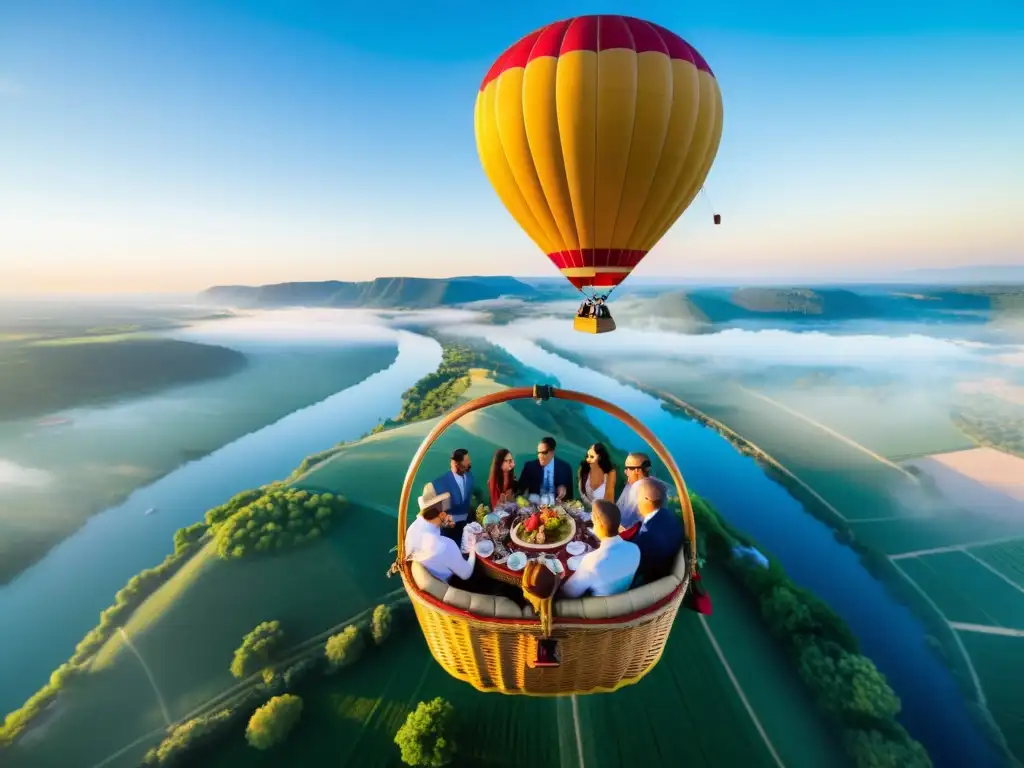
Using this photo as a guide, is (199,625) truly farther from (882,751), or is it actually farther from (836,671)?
(882,751)

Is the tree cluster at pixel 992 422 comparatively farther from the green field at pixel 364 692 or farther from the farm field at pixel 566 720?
the farm field at pixel 566 720

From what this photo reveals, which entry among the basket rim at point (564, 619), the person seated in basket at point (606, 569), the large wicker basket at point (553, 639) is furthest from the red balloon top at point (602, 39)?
the basket rim at point (564, 619)

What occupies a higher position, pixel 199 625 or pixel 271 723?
pixel 271 723

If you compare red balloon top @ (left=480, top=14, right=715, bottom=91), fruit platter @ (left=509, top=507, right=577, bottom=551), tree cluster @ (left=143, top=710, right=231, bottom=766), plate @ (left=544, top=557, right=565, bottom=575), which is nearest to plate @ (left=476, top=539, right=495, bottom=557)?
fruit platter @ (left=509, top=507, right=577, bottom=551)

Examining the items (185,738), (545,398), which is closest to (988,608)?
(545,398)

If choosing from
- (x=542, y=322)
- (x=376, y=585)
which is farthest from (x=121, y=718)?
(x=542, y=322)

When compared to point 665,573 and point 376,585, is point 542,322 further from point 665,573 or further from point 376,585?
point 665,573
